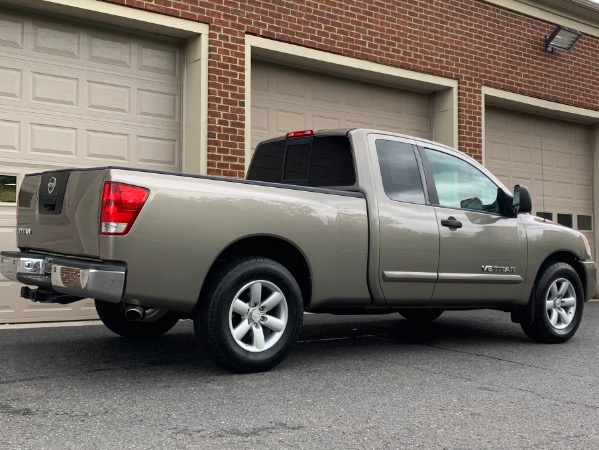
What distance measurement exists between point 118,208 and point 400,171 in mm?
2543

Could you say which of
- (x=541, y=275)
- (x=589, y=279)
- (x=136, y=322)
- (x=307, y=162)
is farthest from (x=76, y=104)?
(x=589, y=279)

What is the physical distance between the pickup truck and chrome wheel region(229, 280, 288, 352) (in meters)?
0.01

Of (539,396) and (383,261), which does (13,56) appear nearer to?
(383,261)

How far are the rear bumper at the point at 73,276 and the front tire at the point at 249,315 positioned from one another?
660 millimetres

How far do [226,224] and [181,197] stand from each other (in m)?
0.38

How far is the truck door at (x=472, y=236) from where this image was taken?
606 centimetres

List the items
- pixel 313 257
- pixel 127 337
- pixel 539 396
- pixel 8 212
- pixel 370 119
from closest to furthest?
1. pixel 539 396
2. pixel 313 257
3. pixel 127 337
4. pixel 8 212
5. pixel 370 119

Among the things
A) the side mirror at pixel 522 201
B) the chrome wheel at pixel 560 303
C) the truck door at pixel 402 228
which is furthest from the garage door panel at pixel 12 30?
the chrome wheel at pixel 560 303

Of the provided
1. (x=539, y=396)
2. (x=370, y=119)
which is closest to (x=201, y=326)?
(x=539, y=396)

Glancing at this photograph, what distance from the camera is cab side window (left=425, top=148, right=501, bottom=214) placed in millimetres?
6219

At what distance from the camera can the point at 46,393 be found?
4.36 metres

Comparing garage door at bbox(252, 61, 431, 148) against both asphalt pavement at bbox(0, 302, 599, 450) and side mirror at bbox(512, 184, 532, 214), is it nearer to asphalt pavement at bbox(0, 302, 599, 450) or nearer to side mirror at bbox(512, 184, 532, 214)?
asphalt pavement at bbox(0, 302, 599, 450)

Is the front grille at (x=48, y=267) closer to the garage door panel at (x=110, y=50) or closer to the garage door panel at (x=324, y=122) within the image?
the garage door panel at (x=110, y=50)

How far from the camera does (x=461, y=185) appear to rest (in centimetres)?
641
